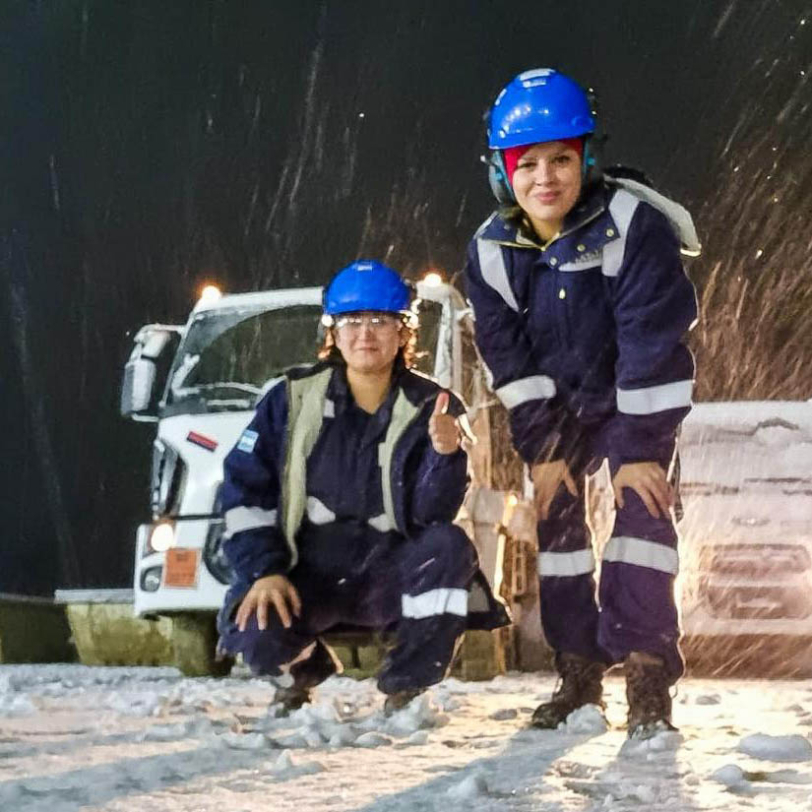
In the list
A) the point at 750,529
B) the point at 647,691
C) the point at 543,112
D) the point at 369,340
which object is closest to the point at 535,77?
the point at 543,112

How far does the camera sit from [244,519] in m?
3.78

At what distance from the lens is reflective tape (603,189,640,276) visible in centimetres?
342

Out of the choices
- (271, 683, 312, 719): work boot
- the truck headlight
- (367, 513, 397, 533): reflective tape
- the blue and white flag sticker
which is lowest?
(271, 683, 312, 719): work boot

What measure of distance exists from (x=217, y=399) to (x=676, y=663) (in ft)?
10.4

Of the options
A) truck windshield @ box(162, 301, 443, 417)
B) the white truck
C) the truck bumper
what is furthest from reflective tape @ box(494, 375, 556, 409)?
the truck bumper

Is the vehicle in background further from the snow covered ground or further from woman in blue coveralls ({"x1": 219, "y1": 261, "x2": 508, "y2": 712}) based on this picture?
woman in blue coveralls ({"x1": 219, "y1": 261, "x2": 508, "y2": 712})

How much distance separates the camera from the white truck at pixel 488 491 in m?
5.35

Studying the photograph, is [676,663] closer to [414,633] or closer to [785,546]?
[414,633]

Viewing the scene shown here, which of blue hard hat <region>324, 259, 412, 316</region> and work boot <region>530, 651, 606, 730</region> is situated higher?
blue hard hat <region>324, 259, 412, 316</region>

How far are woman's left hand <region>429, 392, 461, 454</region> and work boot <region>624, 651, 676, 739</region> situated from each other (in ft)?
2.81

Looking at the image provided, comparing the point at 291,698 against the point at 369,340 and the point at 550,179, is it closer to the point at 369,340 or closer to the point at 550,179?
the point at 369,340

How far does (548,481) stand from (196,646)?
2.65 m

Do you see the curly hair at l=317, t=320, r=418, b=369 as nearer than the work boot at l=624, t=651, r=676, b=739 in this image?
No

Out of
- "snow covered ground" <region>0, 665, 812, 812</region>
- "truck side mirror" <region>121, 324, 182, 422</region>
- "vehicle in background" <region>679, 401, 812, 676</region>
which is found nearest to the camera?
"snow covered ground" <region>0, 665, 812, 812</region>
